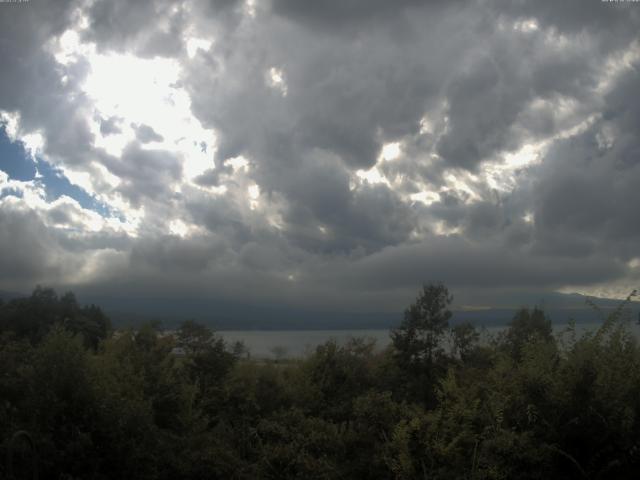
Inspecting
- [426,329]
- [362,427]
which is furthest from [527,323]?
[362,427]

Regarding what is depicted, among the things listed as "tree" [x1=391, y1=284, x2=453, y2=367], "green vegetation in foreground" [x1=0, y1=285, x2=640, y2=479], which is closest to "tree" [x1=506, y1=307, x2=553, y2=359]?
"tree" [x1=391, y1=284, x2=453, y2=367]

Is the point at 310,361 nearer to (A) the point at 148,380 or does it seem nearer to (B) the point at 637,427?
(A) the point at 148,380

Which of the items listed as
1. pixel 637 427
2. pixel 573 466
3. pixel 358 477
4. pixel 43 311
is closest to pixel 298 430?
pixel 358 477

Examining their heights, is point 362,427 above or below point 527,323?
below

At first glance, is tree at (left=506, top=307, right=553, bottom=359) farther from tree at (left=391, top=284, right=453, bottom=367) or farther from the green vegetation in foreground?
the green vegetation in foreground

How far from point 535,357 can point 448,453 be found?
2.41 m

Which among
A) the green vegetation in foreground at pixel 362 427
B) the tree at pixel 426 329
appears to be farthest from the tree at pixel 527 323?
the green vegetation in foreground at pixel 362 427

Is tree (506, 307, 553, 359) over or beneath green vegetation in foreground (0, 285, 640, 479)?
over

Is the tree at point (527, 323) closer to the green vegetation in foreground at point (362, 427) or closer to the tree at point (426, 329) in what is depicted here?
the tree at point (426, 329)

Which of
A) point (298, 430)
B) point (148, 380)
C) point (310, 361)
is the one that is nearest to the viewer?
point (298, 430)

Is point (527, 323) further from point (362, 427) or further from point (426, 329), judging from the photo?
point (362, 427)

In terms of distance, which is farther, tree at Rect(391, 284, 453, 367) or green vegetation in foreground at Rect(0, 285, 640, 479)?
tree at Rect(391, 284, 453, 367)

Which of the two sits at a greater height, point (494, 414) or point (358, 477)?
point (494, 414)

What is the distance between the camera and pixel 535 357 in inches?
392
